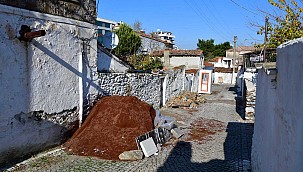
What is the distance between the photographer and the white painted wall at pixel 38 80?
6.59m

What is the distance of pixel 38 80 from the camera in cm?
739

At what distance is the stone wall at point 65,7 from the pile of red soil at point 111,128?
2921 millimetres

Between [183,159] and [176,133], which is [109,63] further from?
[183,159]

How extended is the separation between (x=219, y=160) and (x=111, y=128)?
330 centimetres

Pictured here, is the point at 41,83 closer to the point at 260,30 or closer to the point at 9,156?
the point at 9,156

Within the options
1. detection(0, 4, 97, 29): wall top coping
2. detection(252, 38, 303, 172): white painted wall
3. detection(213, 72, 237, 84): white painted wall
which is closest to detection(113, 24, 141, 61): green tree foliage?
detection(213, 72, 237, 84): white painted wall

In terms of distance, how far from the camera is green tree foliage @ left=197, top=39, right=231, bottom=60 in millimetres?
64812

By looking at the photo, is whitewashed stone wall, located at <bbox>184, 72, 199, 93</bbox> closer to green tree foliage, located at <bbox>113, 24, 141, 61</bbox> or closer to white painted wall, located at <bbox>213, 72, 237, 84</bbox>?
green tree foliage, located at <bbox>113, 24, 141, 61</bbox>

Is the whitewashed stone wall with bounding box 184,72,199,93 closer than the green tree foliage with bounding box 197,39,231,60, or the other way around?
the whitewashed stone wall with bounding box 184,72,199,93

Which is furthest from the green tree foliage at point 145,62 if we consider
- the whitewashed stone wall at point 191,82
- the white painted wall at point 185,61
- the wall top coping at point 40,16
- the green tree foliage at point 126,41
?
the wall top coping at point 40,16

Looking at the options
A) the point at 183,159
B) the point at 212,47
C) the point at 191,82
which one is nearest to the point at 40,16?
the point at 183,159

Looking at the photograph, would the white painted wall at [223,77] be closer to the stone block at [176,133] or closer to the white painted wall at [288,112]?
the stone block at [176,133]

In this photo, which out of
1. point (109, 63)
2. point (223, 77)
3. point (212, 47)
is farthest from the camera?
point (212, 47)

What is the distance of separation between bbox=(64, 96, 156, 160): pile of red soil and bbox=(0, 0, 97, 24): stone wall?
115 inches
